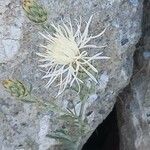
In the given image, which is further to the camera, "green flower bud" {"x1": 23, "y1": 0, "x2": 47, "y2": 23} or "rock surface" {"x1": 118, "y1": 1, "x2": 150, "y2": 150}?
"rock surface" {"x1": 118, "y1": 1, "x2": 150, "y2": 150}

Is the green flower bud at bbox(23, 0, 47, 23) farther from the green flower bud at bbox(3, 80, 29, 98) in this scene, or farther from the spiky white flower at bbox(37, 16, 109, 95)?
the green flower bud at bbox(3, 80, 29, 98)

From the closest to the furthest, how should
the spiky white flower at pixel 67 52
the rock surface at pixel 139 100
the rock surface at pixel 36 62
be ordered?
the spiky white flower at pixel 67 52 → the rock surface at pixel 36 62 → the rock surface at pixel 139 100

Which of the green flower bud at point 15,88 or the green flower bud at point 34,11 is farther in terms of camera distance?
the green flower bud at point 15,88

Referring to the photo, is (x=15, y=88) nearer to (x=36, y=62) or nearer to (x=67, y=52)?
(x=36, y=62)

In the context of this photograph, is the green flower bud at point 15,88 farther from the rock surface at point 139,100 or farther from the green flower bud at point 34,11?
the rock surface at point 139,100

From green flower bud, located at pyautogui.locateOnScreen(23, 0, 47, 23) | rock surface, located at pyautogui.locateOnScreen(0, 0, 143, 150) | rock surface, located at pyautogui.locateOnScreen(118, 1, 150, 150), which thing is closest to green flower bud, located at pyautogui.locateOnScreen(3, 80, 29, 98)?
rock surface, located at pyautogui.locateOnScreen(0, 0, 143, 150)

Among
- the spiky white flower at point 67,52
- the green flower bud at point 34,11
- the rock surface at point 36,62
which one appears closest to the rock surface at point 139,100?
the rock surface at point 36,62

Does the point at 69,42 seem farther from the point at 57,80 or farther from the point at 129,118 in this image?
the point at 129,118
